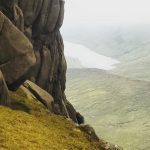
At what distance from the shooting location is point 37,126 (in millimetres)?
53406

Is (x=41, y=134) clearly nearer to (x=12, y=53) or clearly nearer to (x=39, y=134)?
(x=39, y=134)

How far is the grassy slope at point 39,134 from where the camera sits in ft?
143

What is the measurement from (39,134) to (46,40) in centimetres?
6128

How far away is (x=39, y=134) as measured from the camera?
49250 millimetres

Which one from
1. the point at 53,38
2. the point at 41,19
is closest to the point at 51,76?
the point at 53,38

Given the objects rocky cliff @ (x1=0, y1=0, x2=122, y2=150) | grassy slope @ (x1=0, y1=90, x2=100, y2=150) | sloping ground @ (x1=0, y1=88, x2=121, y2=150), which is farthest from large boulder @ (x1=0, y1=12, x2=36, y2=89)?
grassy slope @ (x1=0, y1=90, x2=100, y2=150)

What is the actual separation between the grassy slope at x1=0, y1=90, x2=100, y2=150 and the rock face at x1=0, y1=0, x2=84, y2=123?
31.5m

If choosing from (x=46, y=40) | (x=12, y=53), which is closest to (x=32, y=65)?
(x=12, y=53)

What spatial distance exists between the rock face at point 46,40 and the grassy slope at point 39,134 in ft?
103

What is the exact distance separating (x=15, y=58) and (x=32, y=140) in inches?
1001

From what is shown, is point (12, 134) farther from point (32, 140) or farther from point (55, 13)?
point (55, 13)

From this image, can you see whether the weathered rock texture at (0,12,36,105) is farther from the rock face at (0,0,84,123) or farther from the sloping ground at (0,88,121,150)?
the rock face at (0,0,84,123)

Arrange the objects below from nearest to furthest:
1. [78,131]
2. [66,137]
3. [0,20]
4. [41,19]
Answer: [66,137] → [78,131] → [0,20] → [41,19]

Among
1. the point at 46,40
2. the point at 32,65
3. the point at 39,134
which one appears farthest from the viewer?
the point at 46,40
